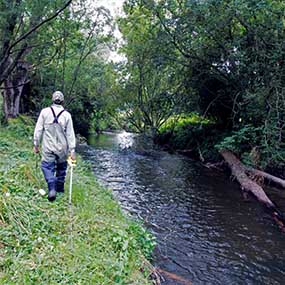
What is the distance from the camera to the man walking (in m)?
5.57

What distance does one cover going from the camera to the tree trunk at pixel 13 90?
15422 mm

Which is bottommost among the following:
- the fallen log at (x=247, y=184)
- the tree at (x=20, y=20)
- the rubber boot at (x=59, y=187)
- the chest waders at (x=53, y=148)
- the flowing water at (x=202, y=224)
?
the flowing water at (x=202, y=224)

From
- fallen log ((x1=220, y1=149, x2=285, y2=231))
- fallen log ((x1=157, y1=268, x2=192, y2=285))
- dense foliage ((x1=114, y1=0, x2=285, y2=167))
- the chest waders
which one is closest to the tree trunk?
dense foliage ((x1=114, y1=0, x2=285, y2=167))

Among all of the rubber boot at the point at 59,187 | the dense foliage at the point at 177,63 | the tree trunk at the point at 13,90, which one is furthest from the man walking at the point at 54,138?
the tree trunk at the point at 13,90

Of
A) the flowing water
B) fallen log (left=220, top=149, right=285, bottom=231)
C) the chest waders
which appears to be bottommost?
the flowing water

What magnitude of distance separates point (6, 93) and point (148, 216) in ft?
37.2

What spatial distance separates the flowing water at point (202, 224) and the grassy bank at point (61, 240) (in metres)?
1.08

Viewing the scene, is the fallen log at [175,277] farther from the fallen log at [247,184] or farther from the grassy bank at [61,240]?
the fallen log at [247,184]

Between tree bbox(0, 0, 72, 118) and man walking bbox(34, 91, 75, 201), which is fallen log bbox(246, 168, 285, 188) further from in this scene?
tree bbox(0, 0, 72, 118)

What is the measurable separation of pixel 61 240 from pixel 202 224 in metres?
4.53

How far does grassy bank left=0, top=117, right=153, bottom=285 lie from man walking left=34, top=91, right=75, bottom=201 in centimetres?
42

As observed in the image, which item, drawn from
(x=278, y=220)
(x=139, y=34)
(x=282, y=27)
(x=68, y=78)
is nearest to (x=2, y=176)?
(x=278, y=220)

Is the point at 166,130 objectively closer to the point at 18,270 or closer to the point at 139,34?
the point at 139,34

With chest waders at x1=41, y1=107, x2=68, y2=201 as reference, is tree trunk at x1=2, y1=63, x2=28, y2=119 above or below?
above
